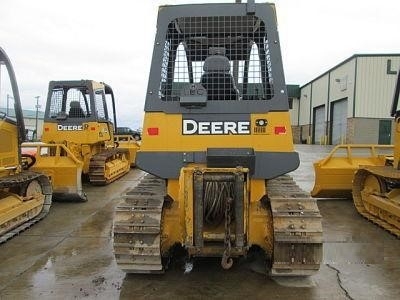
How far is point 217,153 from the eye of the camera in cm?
428

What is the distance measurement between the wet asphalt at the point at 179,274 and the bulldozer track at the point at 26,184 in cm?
11

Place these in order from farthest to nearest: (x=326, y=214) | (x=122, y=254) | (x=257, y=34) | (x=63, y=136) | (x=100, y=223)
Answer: (x=63, y=136), (x=326, y=214), (x=100, y=223), (x=257, y=34), (x=122, y=254)

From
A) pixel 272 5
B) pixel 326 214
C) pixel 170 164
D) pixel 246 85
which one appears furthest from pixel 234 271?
pixel 326 214

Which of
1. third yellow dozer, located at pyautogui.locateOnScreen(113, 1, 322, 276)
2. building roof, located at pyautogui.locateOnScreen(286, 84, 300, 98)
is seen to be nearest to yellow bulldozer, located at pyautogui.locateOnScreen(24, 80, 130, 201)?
third yellow dozer, located at pyautogui.locateOnScreen(113, 1, 322, 276)

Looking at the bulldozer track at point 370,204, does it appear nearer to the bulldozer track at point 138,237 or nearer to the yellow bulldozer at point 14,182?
the bulldozer track at point 138,237

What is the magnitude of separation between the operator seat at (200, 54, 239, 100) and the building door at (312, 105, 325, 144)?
124ft

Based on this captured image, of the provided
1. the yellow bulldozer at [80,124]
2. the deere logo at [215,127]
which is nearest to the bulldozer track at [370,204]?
the deere logo at [215,127]

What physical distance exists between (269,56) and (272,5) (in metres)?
0.53

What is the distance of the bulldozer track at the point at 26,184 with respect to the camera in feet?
20.4

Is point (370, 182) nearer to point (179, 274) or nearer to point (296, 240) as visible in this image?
point (296, 240)

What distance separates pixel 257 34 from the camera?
4.62m

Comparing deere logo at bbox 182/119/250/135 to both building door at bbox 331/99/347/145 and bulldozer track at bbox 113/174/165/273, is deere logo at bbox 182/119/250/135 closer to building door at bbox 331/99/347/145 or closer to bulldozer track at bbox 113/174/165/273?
bulldozer track at bbox 113/174/165/273

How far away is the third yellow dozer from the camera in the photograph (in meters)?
3.96

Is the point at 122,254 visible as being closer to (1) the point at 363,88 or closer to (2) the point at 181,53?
(2) the point at 181,53
